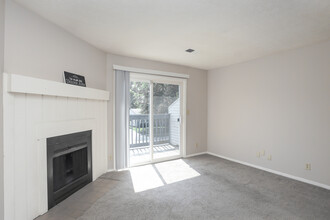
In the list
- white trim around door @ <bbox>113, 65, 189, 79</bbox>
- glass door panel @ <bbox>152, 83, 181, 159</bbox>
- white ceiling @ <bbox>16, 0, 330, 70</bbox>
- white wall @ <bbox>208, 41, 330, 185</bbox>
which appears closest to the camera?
white ceiling @ <bbox>16, 0, 330, 70</bbox>

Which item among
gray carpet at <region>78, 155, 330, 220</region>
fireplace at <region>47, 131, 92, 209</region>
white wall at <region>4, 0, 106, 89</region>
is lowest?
gray carpet at <region>78, 155, 330, 220</region>

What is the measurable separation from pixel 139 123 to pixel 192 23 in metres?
2.40

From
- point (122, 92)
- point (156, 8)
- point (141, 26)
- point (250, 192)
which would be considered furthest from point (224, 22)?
point (250, 192)

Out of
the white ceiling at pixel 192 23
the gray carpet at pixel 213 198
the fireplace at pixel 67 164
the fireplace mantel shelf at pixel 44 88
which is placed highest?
the white ceiling at pixel 192 23

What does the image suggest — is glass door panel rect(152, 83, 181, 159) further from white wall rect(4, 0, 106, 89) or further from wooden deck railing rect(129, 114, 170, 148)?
white wall rect(4, 0, 106, 89)

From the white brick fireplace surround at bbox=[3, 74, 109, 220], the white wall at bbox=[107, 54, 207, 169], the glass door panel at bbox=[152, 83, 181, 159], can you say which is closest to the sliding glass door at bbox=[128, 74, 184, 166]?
the glass door panel at bbox=[152, 83, 181, 159]

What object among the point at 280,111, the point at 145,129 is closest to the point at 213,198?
the point at 145,129

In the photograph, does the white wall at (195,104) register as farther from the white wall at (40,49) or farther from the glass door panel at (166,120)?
the white wall at (40,49)

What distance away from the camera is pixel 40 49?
2.12 m

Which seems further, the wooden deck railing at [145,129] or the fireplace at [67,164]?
the wooden deck railing at [145,129]

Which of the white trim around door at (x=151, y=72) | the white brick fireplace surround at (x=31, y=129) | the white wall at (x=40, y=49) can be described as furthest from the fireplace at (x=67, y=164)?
the white trim around door at (x=151, y=72)

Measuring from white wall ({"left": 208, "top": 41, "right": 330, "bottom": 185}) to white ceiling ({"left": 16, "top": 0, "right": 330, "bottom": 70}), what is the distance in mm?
389

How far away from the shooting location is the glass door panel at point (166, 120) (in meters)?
4.11

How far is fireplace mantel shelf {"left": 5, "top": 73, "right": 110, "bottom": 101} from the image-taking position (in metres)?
1.71
